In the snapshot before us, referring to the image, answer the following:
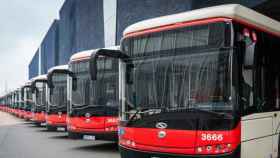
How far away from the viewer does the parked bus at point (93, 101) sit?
12.8 metres

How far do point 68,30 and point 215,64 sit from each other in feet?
192

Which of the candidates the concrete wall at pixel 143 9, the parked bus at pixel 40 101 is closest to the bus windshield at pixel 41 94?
the parked bus at pixel 40 101

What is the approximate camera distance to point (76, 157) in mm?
12422

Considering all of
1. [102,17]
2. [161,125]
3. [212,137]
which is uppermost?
[102,17]

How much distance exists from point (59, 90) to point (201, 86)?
1156 centimetres

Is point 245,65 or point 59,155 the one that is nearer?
point 245,65

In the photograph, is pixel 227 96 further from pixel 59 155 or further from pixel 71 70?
pixel 71 70

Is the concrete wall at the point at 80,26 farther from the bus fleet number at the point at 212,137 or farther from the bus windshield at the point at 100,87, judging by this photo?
the bus fleet number at the point at 212,137

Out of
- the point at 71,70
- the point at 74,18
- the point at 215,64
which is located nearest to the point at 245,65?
the point at 215,64

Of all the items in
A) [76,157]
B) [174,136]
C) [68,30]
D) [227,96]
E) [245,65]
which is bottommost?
[76,157]

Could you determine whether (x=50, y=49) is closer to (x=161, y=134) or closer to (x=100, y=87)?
(x=100, y=87)

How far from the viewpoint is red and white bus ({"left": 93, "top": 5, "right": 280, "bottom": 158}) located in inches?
282

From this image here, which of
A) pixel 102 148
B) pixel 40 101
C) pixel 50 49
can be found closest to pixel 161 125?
pixel 102 148

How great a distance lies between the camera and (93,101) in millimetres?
13266
